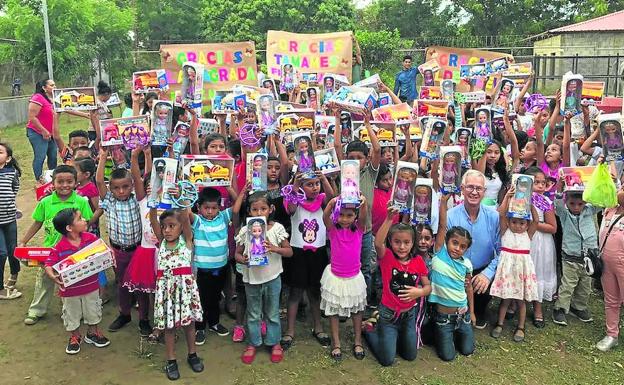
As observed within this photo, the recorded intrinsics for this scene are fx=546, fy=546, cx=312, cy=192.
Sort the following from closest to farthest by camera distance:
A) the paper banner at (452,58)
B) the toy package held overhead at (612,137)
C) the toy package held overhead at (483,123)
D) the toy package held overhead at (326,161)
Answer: the toy package held overhead at (326,161) → the toy package held overhead at (612,137) → the toy package held overhead at (483,123) → the paper banner at (452,58)

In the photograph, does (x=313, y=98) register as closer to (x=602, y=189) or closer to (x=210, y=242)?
(x=210, y=242)

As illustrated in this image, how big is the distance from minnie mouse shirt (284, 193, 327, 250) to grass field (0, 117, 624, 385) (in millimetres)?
822

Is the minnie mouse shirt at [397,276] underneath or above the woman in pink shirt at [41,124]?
underneath

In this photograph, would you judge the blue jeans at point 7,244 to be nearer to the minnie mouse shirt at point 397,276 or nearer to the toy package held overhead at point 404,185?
the minnie mouse shirt at point 397,276

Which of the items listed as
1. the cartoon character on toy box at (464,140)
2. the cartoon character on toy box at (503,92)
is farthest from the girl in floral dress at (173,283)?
the cartoon character on toy box at (503,92)

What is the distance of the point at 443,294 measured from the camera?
425cm

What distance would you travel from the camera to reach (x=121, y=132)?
13.9ft

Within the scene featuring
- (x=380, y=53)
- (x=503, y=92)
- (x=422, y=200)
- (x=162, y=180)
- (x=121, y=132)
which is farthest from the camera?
(x=380, y=53)

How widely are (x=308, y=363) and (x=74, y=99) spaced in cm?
325

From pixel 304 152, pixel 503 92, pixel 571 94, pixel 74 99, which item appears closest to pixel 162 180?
pixel 304 152

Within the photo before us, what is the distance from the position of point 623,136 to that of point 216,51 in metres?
5.30

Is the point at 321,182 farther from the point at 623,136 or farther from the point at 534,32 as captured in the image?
the point at 534,32

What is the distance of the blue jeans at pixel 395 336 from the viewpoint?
162 inches

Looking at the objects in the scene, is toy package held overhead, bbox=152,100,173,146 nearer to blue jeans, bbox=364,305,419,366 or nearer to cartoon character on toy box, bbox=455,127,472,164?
blue jeans, bbox=364,305,419,366
